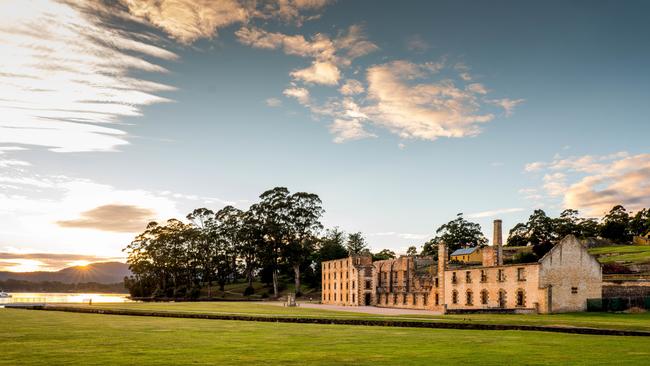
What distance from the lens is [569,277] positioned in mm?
50781

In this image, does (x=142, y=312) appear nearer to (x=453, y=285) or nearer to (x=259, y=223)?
(x=453, y=285)

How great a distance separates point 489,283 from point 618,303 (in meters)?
11.3

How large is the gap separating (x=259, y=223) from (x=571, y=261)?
200 ft


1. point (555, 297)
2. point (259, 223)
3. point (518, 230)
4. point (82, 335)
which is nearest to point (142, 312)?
point (82, 335)

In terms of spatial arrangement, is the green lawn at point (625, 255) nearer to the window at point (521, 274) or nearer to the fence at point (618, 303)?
the fence at point (618, 303)

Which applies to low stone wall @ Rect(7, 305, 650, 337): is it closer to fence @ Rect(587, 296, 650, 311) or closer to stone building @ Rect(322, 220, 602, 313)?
stone building @ Rect(322, 220, 602, 313)

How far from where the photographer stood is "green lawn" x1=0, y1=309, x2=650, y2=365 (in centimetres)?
1534

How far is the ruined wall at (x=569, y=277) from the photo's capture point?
49.4 meters

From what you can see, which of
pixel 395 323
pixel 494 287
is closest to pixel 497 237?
pixel 494 287

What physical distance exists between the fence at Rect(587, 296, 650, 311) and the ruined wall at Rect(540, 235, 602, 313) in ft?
2.42

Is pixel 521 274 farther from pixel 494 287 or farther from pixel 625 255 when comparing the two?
pixel 625 255

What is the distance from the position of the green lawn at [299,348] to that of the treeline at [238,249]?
74009 mm

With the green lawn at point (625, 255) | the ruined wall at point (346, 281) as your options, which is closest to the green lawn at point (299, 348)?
the ruined wall at point (346, 281)

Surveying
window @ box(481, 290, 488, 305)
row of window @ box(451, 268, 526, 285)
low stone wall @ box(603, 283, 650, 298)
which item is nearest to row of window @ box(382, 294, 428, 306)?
row of window @ box(451, 268, 526, 285)
